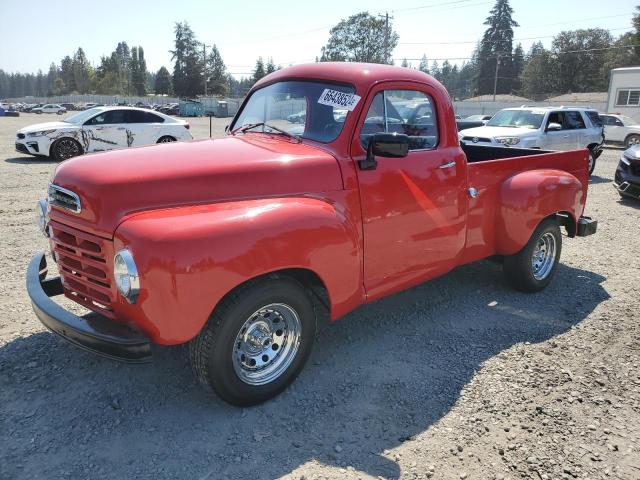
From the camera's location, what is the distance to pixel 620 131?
23.6m

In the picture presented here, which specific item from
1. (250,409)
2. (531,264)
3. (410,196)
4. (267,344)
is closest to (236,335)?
(267,344)

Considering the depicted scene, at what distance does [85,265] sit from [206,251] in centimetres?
90

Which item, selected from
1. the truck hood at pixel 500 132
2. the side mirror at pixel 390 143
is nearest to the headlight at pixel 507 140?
the truck hood at pixel 500 132

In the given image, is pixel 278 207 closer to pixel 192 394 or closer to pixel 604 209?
pixel 192 394

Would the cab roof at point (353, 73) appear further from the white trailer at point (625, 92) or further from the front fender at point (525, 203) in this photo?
the white trailer at point (625, 92)

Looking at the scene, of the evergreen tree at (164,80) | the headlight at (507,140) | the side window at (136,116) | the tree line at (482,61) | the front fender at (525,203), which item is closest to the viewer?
the front fender at (525,203)

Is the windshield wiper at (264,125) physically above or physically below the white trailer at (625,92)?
below

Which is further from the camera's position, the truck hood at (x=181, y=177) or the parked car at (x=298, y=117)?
the parked car at (x=298, y=117)

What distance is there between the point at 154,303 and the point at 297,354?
1080 mm

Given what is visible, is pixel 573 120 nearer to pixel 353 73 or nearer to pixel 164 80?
pixel 353 73

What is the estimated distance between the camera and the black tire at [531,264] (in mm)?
4887

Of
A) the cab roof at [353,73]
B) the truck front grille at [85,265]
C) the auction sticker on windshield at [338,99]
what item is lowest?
the truck front grille at [85,265]

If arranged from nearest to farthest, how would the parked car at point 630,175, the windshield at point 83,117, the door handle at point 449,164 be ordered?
1. the door handle at point 449,164
2. the parked car at point 630,175
3. the windshield at point 83,117

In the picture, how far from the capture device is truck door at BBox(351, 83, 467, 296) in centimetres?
353
